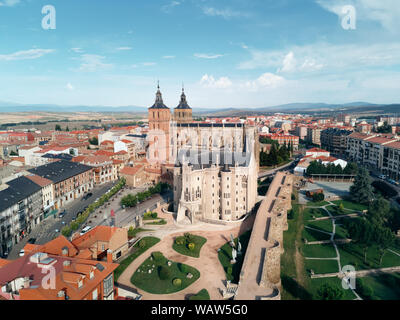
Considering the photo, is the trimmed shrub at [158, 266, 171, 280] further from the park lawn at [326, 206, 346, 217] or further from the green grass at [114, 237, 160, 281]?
the park lawn at [326, 206, 346, 217]

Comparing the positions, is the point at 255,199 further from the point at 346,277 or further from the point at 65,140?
the point at 65,140

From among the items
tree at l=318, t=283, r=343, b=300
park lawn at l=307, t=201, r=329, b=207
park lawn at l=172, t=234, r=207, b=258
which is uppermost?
tree at l=318, t=283, r=343, b=300

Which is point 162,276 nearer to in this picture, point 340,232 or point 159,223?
point 159,223

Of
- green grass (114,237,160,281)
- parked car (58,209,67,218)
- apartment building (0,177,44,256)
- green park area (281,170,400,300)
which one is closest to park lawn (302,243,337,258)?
green park area (281,170,400,300)

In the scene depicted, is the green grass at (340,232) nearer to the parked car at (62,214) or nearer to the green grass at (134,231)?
the green grass at (134,231)

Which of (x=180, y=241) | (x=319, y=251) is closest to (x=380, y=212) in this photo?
(x=319, y=251)

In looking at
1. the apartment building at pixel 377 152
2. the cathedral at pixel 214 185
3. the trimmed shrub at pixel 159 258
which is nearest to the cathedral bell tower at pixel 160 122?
the cathedral at pixel 214 185
